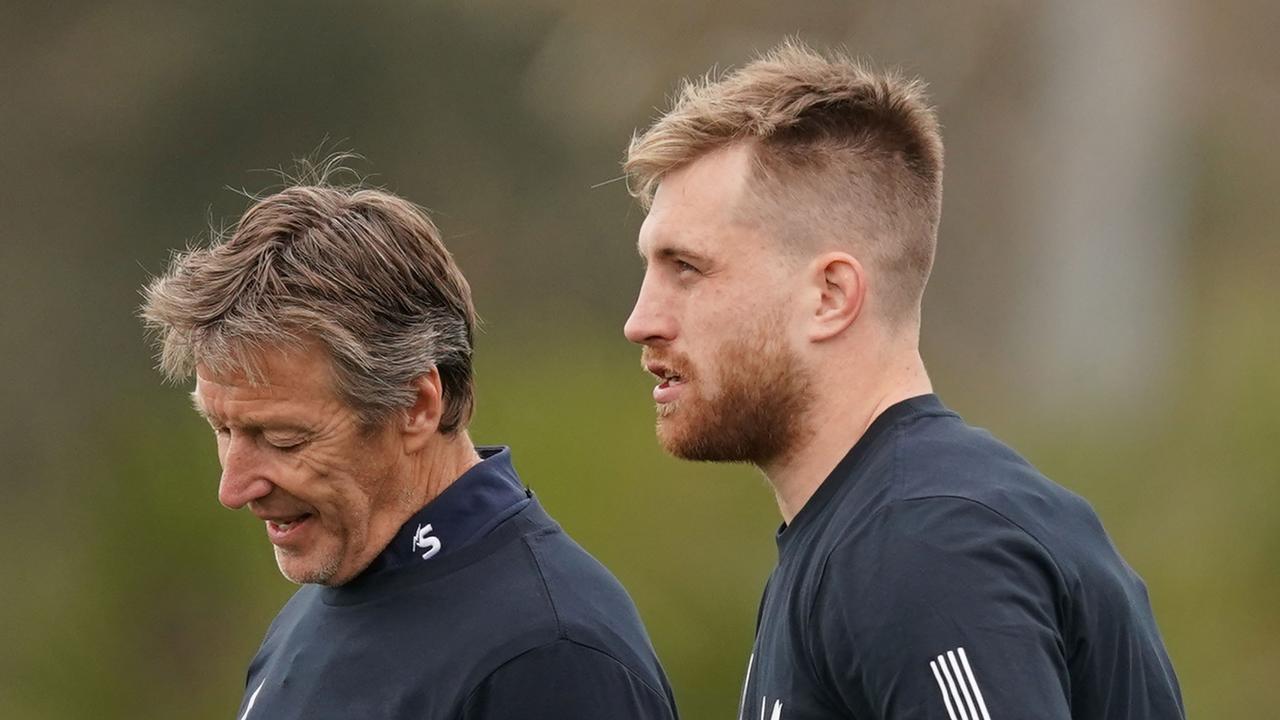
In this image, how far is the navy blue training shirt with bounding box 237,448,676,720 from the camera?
208 cm

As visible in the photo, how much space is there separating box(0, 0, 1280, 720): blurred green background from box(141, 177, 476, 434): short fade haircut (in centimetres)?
668

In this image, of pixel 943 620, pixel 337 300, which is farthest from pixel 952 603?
pixel 337 300

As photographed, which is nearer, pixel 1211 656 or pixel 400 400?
pixel 400 400

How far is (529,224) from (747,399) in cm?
857

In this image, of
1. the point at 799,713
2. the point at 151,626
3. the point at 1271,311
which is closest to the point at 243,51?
the point at 151,626

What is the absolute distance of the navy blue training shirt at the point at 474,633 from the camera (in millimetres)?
2076

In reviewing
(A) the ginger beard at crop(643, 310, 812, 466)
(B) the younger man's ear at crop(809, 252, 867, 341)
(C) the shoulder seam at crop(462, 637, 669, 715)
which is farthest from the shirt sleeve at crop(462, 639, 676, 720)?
(B) the younger man's ear at crop(809, 252, 867, 341)

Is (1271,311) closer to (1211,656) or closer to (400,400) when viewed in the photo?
(1211,656)

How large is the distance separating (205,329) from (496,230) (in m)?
8.22

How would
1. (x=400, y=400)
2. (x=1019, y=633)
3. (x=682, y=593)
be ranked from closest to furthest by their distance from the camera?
(x=1019, y=633) → (x=400, y=400) → (x=682, y=593)

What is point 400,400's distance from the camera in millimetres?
2293

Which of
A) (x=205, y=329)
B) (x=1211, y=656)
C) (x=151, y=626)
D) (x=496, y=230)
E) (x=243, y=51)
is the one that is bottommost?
(x=1211, y=656)

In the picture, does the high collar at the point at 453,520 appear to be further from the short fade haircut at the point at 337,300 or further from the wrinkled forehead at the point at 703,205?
the wrinkled forehead at the point at 703,205

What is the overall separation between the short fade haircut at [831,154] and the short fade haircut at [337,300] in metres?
0.35
